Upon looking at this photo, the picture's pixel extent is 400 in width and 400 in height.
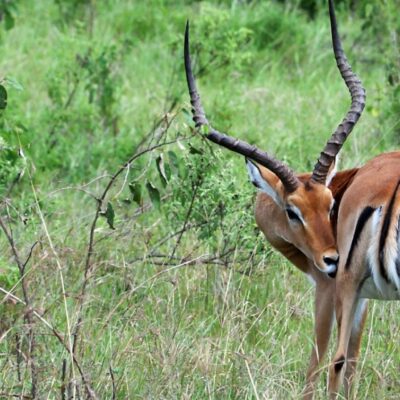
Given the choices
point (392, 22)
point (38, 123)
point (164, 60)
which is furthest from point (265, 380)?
point (164, 60)

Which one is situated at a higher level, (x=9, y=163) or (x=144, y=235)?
(x=9, y=163)

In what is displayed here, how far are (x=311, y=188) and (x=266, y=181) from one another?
0.29m

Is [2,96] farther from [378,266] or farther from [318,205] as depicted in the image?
[378,266]

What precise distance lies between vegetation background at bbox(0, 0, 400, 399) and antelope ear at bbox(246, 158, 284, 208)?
0.96 feet

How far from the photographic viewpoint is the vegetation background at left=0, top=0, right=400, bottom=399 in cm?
472

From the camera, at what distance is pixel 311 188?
16.7 ft

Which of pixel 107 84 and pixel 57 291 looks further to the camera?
pixel 107 84

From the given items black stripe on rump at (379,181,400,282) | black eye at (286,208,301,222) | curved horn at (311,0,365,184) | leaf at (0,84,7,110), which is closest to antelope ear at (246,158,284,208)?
black eye at (286,208,301,222)

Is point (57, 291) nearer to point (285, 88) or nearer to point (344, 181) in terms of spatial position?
point (344, 181)

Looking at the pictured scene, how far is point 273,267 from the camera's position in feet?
19.4

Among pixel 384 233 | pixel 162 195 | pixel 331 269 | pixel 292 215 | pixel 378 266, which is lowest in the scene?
pixel 162 195

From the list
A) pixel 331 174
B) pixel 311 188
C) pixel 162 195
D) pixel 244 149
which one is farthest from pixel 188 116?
pixel 162 195

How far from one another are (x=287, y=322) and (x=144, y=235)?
113cm

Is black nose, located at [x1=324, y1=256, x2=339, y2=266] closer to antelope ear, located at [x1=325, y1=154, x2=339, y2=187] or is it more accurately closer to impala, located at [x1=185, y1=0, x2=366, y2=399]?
impala, located at [x1=185, y1=0, x2=366, y2=399]
